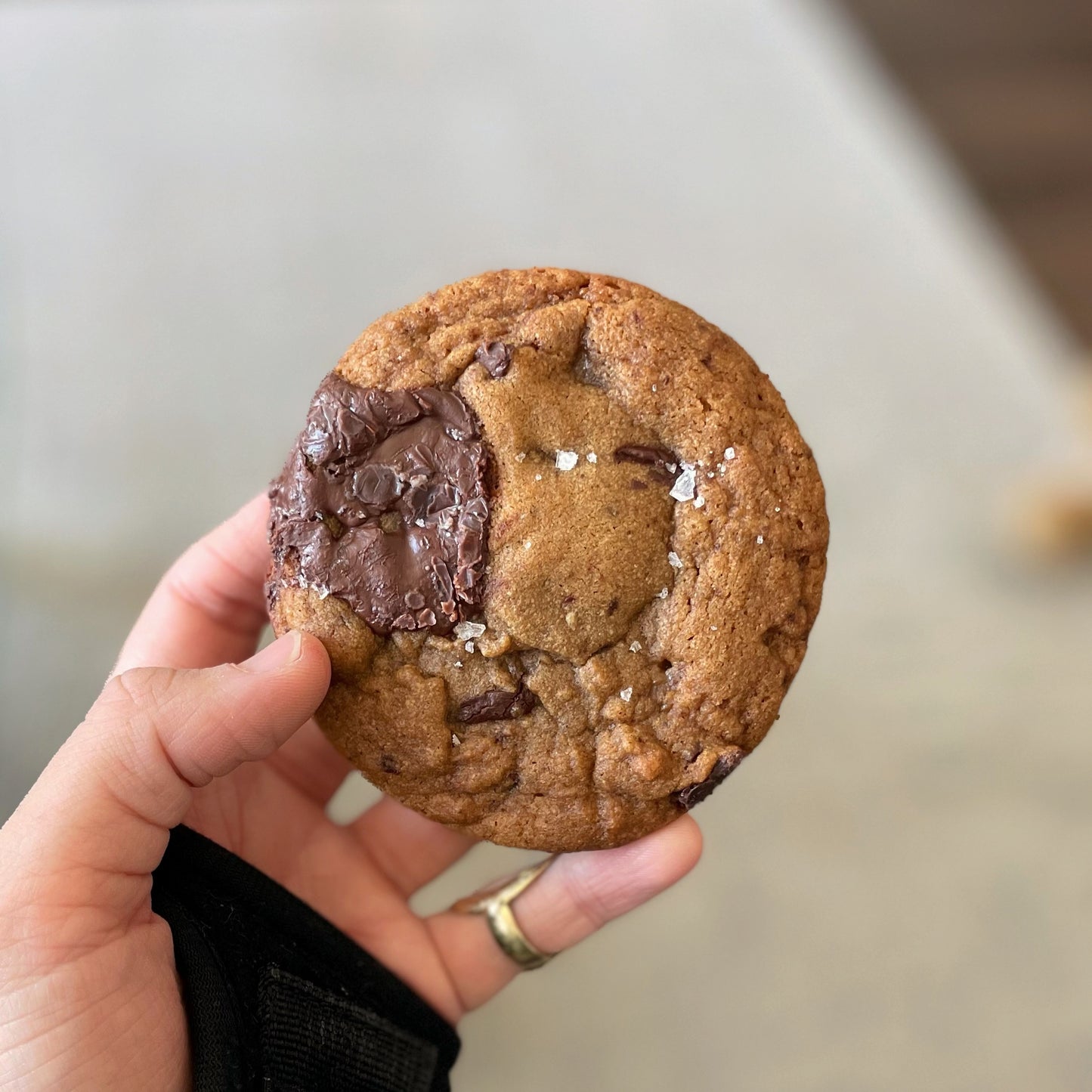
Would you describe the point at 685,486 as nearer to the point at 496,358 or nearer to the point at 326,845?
the point at 496,358

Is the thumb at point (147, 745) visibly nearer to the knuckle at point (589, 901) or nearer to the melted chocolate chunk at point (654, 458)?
the melted chocolate chunk at point (654, 458)

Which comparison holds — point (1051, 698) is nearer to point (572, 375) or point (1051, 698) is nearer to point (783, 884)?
point (783, 884)

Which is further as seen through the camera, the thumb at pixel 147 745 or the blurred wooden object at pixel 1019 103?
the blurred wooden object at pixel 1019 103

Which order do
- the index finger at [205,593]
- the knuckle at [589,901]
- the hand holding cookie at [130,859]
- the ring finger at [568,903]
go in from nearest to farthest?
the hand holding cookie at [130,859]
the ring finger at [568,903]
the knuckle at [589,901]
the index finger at [205,593]

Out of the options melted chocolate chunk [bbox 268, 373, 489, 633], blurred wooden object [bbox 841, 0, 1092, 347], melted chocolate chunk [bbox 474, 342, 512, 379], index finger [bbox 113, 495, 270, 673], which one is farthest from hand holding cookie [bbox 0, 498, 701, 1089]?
blurred wooden object [bbox 841, 0, 1092, 347]

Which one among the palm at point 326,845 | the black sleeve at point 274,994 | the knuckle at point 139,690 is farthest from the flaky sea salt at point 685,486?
the black sleeve at point 274,994

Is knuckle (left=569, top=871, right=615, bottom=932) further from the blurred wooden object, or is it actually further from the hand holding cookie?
the blurred wooden object
